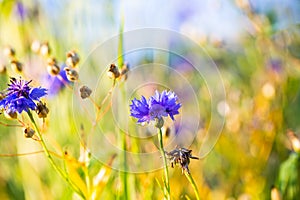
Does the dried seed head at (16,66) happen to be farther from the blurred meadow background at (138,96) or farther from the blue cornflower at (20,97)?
the blue cornflower at (20,97)

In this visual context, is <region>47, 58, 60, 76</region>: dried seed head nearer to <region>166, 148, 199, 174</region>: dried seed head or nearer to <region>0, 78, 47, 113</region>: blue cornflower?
<region>0, 78, 47, 113</region>: blue cornflower

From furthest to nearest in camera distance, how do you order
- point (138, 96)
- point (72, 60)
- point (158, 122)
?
point (138, 96)
point (72, 60)
point (158, 122)

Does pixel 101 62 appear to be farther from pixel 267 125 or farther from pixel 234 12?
pixel 267 125

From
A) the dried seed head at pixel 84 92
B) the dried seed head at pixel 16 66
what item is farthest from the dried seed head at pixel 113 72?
the dried seed head at pixel 16 66

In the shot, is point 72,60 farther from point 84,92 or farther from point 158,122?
point 158,122

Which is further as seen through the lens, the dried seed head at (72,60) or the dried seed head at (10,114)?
the dried seed head at (72,60)

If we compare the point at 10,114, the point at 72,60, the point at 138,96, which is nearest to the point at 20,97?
the point at 10,114
